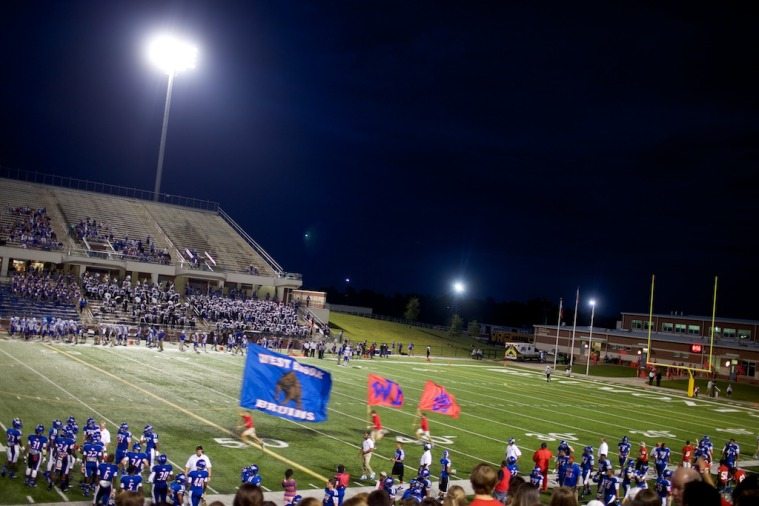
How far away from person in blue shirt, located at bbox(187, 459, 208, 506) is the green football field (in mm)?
1977

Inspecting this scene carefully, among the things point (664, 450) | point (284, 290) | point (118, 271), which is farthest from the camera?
point (284, 290)

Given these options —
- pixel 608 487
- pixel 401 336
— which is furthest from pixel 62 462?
pixel 401 336

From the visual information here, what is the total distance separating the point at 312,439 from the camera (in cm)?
1873

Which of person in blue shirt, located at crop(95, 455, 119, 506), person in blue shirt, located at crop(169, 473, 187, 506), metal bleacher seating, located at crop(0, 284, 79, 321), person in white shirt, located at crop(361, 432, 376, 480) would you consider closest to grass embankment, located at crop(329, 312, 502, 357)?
metal bleacher seating, located at crop(0, 284, 79, 321)

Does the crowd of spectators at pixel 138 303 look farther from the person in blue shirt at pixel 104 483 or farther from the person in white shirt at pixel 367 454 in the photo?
the person in blue shirt at pixel 104 483

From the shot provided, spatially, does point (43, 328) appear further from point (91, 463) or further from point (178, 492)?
point (178, 492)

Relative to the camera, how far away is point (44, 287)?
134 ft

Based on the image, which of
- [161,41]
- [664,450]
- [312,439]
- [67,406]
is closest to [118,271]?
[161,41]

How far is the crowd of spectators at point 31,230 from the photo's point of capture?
148 feet

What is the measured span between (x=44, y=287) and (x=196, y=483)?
34079 millimetres

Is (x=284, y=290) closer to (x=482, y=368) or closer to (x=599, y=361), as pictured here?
(x=482, y=368)

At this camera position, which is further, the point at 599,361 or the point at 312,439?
the point at 599,361

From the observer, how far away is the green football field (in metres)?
16.5

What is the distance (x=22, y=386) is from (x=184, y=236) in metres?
36.0
